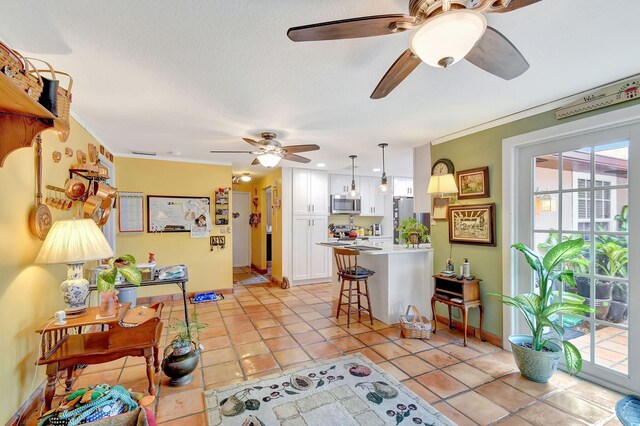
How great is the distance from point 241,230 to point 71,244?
19.0 feet

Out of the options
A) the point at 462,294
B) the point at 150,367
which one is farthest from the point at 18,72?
the point at 462,294

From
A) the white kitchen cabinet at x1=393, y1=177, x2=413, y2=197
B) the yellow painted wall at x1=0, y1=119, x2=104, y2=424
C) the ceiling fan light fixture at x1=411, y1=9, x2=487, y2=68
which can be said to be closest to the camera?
the ceiling fan light fixture at x1=411, y1=9, x2=487, y2=68

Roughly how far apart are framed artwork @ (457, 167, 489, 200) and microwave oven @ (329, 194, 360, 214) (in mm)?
2957

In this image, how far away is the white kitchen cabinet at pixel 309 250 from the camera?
557 centimetres

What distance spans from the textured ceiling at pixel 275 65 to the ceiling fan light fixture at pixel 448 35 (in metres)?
0.35

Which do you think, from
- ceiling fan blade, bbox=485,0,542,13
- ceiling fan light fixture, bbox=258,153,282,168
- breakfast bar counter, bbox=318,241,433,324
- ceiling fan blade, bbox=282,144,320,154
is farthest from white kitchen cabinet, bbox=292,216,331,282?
ceiling fan blade, bbox=485,0,542,13

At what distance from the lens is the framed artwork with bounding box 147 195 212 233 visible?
14.9ft

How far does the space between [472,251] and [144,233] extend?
15.4ft

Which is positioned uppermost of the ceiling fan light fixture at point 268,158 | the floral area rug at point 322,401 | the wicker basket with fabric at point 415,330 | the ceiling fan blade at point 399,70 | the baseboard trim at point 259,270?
the ceiling fan blade at point 399,70

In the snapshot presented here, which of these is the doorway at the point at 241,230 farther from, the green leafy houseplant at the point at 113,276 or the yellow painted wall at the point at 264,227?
the green leafy houseplant at the point at 113,276

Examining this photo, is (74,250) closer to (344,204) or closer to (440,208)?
(440,208)

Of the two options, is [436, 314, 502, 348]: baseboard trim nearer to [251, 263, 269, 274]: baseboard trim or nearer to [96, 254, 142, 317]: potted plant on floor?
[96, 254, 142, 317]: potted plant on floor

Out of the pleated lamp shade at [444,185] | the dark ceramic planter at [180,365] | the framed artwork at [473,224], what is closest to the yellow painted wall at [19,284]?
the dark ceramic planter at [180,365]

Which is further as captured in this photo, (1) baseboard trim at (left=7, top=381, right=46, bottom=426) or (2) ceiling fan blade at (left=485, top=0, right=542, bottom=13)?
(1) baseboard trim at (left=7, top=381, right=46, bottom=426)
